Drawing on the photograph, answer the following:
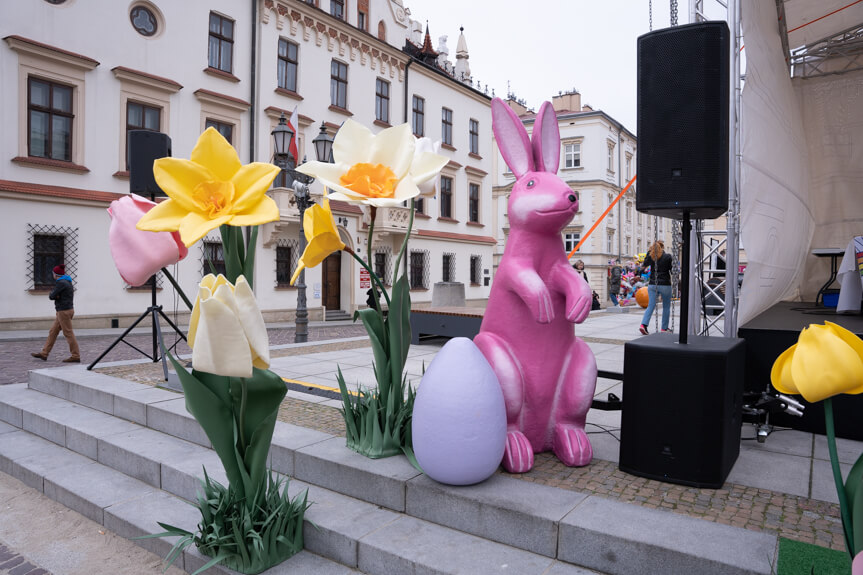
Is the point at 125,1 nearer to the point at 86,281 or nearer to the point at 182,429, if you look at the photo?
the point at 86,281

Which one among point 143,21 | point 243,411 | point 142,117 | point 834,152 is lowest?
point 243,411

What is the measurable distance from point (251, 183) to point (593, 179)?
3907cm

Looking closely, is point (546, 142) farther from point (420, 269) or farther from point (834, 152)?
point (420, 269)

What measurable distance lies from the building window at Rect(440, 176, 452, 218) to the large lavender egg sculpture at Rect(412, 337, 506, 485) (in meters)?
20.9

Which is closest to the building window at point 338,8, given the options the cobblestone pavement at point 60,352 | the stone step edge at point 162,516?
the cobblestone pavement at point 60,352

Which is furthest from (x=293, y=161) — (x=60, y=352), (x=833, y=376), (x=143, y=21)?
(x=833, y=376)

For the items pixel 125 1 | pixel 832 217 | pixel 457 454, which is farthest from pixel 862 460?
pixel 125 1

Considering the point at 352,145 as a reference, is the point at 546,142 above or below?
above

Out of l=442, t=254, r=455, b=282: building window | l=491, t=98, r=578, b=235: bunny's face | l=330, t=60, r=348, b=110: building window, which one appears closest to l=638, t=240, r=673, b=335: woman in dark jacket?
l=491, t=98, r=578, b=235: bunny's face

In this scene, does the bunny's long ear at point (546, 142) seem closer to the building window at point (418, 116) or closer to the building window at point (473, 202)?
the building window at point (418, 116)

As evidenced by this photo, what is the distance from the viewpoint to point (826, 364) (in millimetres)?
1258

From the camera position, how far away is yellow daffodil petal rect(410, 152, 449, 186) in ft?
9.11

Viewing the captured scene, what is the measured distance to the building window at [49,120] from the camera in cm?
1269

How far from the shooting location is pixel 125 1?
45.6ft
